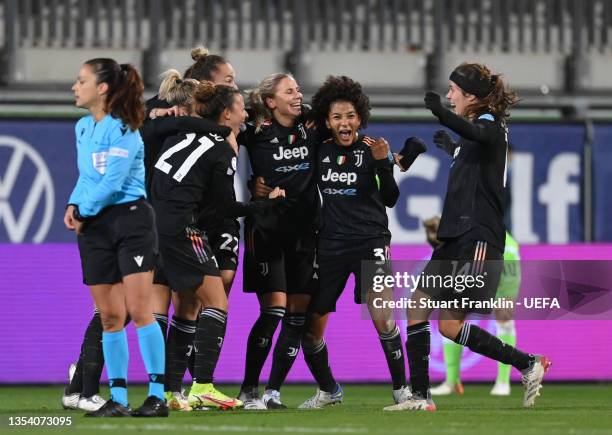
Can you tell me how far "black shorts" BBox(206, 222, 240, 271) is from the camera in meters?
9.71

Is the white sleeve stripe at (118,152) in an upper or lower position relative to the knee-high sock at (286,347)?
upper

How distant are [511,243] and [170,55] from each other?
17.6 feet

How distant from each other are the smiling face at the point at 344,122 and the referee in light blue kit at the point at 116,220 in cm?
189

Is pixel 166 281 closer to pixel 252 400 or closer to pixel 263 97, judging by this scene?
pixel 252 400

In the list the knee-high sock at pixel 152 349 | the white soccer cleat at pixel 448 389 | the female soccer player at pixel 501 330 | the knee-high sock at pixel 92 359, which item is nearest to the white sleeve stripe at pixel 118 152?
the knee-high sock at pixel 152 349

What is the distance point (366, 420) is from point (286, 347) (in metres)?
1.59

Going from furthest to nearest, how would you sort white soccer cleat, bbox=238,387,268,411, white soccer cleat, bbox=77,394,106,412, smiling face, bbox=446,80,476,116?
white soccer cleat, bbox=238,387,268,411 < smiling face, bbox=446,80,476,116 < white soccer cleat, bbox=77,394,106,412

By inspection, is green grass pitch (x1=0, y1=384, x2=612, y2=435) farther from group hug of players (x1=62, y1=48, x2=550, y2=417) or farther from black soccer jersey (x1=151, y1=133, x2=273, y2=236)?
black soccer jersey (x1=151, y1=133, x2=273, y2=236)

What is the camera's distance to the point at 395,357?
9852mm

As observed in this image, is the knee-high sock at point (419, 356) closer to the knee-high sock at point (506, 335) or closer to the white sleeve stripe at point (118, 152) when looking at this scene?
the white sleeve stripe at point (118, 152)

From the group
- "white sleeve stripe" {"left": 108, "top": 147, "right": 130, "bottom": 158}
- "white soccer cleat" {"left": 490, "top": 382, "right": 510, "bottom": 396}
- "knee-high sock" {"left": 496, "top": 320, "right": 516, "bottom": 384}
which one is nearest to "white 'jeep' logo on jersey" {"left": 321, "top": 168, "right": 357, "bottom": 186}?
"white sleeve stripe" {"left": 108, "top": 147, "right": 130, "bottom": 158}

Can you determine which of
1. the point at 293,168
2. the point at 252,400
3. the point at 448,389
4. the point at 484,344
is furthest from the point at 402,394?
the point at 448,389

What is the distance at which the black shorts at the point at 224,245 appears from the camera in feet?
31.9

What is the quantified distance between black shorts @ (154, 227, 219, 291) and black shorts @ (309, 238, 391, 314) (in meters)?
0.88
